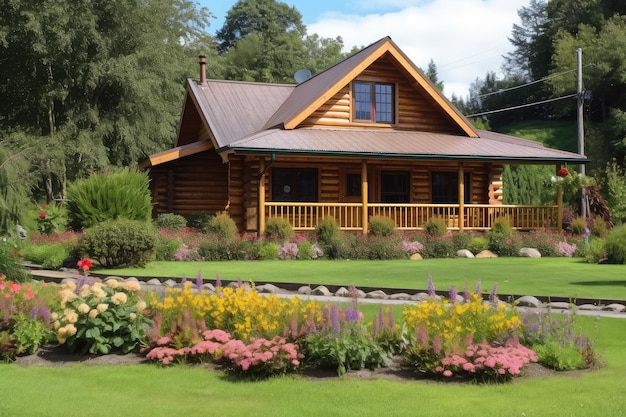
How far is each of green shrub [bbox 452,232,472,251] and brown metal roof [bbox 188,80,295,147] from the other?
8610mm

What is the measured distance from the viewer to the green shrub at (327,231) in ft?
64.6

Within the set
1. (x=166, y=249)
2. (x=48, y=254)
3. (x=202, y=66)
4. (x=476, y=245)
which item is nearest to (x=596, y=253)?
(x=476, y=245)

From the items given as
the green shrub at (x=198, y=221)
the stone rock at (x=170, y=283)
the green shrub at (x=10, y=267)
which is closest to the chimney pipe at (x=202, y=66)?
the green shrub at (x=198, y=221)

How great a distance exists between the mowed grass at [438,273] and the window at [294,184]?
704cm

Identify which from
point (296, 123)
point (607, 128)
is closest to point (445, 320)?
point (296, 123)

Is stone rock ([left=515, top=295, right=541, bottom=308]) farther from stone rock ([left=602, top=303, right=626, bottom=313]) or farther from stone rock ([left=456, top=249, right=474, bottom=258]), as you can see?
stone rock ([left=456, top=249, right=474, bottom=258])

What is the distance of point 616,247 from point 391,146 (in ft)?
27.5

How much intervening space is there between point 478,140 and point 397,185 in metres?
3.51

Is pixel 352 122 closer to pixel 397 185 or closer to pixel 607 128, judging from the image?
pixel 397 185

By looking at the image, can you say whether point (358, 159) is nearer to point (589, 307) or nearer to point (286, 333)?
point (589, 307)

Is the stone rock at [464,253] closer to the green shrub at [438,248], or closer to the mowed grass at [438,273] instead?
the green shrub at [438,248]

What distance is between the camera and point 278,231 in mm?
19859

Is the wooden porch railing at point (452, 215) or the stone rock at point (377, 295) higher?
the wooden porch railing at point (452, 215)

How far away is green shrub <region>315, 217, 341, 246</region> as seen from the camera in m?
19.7
